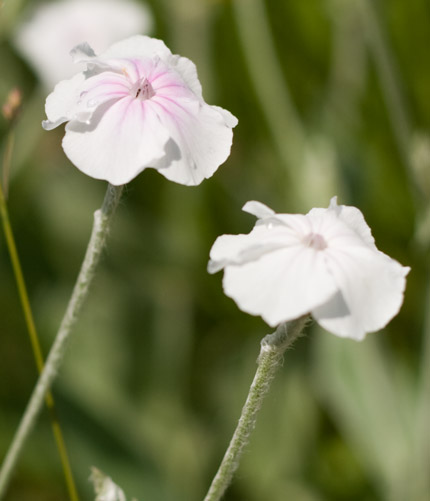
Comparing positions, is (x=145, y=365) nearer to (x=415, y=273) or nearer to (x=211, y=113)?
(x=415, y=273)

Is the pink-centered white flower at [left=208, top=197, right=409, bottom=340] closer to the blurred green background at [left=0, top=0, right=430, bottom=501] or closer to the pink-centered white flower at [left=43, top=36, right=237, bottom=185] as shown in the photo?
the pink-centered white flower at [left=43, top=36, right=237, bottom=185]

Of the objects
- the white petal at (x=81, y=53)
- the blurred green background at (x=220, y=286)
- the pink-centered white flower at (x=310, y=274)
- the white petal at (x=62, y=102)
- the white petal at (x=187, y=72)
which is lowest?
the pink-centered white flower at (x=310, y=274)

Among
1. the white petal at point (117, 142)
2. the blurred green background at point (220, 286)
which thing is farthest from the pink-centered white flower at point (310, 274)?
the blurred green background at point (220, 286)

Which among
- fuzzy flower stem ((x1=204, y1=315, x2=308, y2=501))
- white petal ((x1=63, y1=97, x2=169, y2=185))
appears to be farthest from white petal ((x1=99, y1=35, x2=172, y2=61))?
fuzzy flower stem ((x1=204, y1=315, x2=308, y2=501))

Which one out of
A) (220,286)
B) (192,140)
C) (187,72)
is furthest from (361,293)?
(220,286)

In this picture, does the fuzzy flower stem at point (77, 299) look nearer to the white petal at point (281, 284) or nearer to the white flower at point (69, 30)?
the white petal at point (281, 284)

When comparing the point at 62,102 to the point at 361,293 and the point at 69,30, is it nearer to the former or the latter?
the point at 361,293
